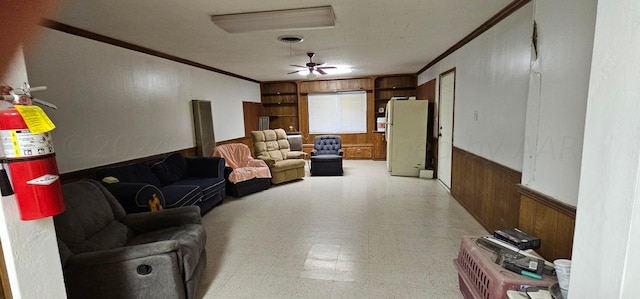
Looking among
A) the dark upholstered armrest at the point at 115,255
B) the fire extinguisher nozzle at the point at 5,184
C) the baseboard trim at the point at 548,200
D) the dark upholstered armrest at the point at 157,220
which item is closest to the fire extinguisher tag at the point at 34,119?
the fire extinguisher nozzle at the point at 5,184

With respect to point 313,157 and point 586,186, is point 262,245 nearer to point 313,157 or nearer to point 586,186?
point 586,186

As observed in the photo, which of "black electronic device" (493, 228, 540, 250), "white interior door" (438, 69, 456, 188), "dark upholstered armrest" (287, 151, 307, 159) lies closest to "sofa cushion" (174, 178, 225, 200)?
"dark upholstered armrest" (287, 151, 307, 159)

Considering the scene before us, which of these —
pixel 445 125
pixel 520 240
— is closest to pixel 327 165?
pixel 445 125

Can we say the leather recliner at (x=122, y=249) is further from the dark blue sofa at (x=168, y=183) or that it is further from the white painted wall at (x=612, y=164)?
the white painted wall at (x=612, y=164)

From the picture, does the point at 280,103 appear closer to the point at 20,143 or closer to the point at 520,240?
the point at 520,240

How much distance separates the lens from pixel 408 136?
5484mm

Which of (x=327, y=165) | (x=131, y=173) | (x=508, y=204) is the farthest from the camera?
(x=327, y=165)

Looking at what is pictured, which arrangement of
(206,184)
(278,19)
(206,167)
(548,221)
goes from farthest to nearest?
1. (206,167)
2. (206,184)
3. (278,19)
4. (548,221)

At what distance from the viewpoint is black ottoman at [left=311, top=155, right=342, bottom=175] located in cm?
564

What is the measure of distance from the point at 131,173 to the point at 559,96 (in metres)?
3.96

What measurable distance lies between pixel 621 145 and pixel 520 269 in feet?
3.25

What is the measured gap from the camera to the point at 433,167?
5410 mm

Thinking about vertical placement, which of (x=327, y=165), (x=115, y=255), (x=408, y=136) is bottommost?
(x=327, y=165)

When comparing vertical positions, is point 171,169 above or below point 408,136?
below
